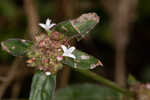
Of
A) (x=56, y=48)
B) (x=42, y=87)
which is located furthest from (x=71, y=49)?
(x=42, y=87)

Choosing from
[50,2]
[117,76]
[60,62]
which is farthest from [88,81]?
[60,62]

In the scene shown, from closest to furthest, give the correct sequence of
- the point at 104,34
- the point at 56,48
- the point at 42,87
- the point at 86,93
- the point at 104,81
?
→ the point at 42,87, the point at 56,48, the point at 104,81, the point at 86,93, the point at 104,34

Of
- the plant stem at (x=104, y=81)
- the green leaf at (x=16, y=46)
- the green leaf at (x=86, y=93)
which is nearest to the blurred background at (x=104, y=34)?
the green leaf at (x=86, y=93)

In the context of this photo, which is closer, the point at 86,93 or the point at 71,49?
the point at 71,49

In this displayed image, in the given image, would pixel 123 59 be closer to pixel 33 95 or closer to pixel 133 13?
pixel 133 13

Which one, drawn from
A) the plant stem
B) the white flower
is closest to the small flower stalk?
the white flower

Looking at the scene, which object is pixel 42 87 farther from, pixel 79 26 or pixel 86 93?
pixel 86 93

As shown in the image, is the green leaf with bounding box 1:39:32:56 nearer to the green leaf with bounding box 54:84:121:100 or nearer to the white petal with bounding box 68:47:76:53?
the white petal with bounding box 68:47:76:53

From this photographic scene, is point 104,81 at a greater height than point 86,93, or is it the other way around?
point 104,81
